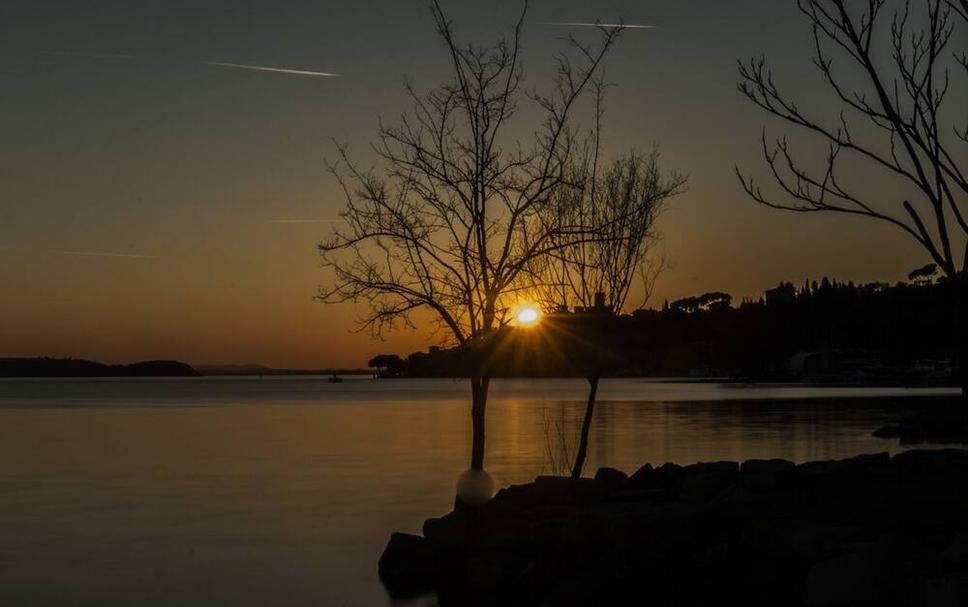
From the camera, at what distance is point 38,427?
81.7 m

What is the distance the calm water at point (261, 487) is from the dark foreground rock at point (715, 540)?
2.38 meters

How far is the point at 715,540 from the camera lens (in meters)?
14.9

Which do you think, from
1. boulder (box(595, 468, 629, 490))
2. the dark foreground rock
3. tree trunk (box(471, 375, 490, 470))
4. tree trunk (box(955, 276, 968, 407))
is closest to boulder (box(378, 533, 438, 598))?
the dark foreground rock

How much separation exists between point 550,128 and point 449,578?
328 inches

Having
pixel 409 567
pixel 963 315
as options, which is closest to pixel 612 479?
pixel 409 567

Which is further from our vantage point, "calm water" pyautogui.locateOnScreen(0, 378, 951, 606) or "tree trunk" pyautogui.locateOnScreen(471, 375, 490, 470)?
"calm water" pyautogui.locateOnScreen(0, 378, 951, 606)

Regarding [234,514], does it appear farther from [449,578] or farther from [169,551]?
[449,578]

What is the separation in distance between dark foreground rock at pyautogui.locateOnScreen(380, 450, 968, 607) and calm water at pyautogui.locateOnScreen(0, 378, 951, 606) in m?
2.38

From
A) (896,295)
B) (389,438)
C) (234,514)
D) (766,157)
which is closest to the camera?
(766,157)

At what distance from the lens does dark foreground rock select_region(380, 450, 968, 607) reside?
458 inches

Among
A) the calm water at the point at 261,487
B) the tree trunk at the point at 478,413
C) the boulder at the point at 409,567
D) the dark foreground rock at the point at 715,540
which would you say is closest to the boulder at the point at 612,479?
the dark foreground rock at the point at 715,540

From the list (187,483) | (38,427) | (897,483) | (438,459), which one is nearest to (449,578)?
(897,483)

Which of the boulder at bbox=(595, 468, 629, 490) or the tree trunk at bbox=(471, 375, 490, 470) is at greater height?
the tree trunk at bbox=(471, 375, 490, 470)

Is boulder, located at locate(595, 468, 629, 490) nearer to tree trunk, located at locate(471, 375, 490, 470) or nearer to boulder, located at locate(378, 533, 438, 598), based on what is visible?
boulder, located at locate(378, 533, 438, 598)
